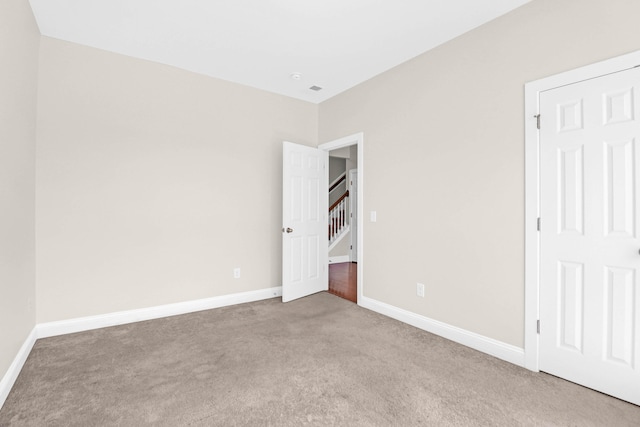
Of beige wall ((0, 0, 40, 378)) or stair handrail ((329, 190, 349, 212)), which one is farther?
stair handrail ((329, 190, 349, 212))

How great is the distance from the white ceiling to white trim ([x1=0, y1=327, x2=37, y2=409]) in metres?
2.77

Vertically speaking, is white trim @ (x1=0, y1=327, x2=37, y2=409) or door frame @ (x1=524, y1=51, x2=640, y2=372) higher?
door frame @ (x1=524, y1=51, x2=640, y2=372)

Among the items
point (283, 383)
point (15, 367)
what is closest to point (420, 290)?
point (283, 383)

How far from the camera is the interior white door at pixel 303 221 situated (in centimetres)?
412

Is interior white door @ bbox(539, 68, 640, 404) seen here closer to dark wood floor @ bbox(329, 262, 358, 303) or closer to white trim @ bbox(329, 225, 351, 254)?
dark wood floor @ bbox(329, 262, 358, 303)

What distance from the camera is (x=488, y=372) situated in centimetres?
231

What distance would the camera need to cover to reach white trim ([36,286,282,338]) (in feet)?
9.75

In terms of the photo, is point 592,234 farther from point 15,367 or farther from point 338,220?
point 338,220

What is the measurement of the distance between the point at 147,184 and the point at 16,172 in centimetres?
117

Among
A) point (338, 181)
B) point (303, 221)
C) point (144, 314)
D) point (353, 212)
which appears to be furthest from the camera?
point (338, 181)

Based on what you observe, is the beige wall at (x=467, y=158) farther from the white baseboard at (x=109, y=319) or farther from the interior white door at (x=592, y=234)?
the white baseboard at (x=109, y=319)

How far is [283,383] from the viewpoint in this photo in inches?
85.0

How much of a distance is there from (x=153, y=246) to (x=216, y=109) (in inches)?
71.9

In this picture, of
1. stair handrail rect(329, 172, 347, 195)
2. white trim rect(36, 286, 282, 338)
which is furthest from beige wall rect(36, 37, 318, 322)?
stair handrail rect(329, 172, 347, 195)
